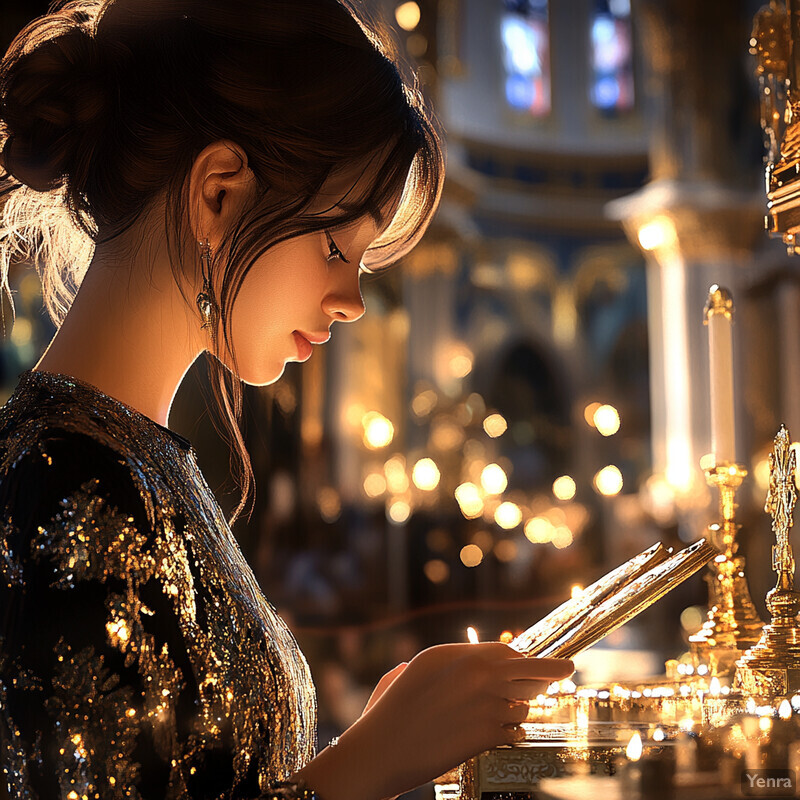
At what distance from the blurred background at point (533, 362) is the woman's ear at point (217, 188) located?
1391mm

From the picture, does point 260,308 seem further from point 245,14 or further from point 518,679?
point 518,679

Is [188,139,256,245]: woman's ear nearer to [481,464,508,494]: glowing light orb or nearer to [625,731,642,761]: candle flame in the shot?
[625,731,642,761]: candle flame

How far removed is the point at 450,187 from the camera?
39.4 feet

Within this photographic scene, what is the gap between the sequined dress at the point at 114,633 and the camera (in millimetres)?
704

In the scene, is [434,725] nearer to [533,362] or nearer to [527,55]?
[533,362]

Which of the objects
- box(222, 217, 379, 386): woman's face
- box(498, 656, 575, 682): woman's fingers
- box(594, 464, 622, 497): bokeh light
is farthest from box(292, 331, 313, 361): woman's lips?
box(594, 464, 622, 497): bokeh light

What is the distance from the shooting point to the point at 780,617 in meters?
1.00

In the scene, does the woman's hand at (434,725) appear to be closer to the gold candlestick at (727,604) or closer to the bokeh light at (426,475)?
the gold candlestick at (727,604)

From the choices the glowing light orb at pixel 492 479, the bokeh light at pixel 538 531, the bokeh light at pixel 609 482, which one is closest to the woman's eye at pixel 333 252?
the glowing light orb at pixel 492 479

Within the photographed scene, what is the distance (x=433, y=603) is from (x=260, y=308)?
23.8 feet

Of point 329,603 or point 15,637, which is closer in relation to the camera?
point 15,637

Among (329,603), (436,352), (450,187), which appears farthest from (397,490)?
(329,603)

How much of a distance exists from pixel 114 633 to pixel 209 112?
422mm

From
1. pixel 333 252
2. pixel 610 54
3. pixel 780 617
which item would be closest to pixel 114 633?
pixel 333 252
